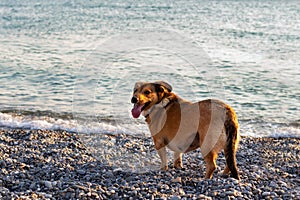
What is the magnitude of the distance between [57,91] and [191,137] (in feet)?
27.8

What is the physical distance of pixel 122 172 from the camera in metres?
7.54

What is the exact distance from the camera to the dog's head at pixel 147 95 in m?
7.05

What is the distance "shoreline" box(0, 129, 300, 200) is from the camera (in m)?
6.57

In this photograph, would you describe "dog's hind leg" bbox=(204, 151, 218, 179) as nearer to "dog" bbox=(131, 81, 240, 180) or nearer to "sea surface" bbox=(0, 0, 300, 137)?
"dog" bbox=(131, 81, 240, 180)

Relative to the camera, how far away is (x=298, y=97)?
13977 millimetres

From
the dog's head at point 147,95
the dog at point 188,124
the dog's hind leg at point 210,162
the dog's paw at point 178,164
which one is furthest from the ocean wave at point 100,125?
the dog's hind leg at point 210,162

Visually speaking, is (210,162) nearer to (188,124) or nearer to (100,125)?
(188,124)

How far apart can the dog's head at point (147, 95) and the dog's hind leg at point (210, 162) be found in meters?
1.22

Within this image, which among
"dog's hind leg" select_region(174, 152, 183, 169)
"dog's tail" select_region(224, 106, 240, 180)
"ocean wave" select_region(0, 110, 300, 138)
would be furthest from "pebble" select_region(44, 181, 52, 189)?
"ocean wave" select_region(0, 110, 300, 138)

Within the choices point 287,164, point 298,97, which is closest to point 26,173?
point 287,164

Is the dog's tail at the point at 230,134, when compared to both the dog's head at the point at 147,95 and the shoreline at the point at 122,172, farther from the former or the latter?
the dog's head at the point at 147,95

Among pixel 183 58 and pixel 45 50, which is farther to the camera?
pixel 45 50

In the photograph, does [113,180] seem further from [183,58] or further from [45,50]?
[45,50]

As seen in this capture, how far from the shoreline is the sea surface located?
145 cm
